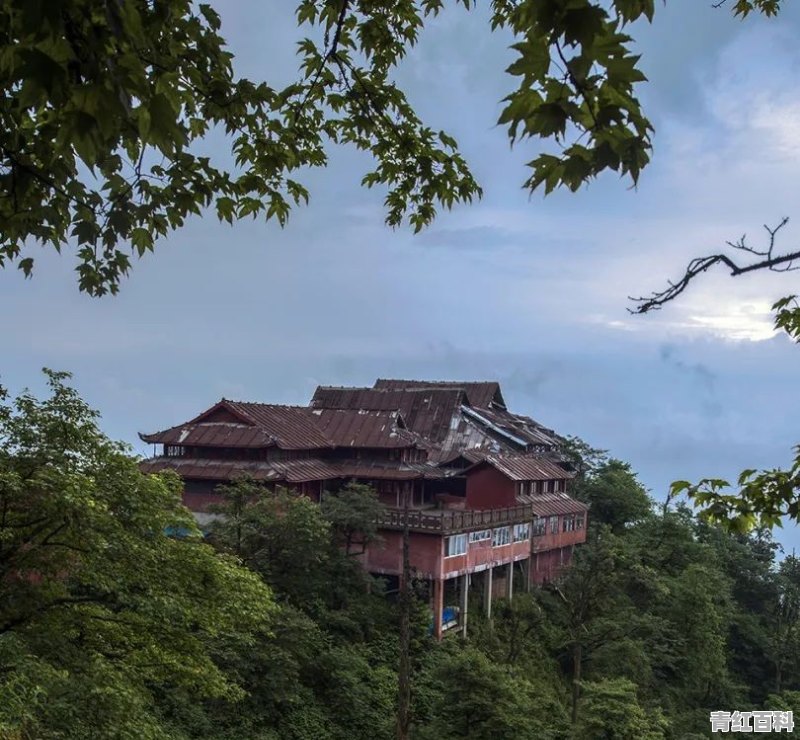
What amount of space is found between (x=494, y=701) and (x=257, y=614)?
25.9 feet

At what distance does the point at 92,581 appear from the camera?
1030 centimetres

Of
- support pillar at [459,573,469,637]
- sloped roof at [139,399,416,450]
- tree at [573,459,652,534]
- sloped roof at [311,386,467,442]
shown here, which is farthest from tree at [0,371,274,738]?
tree at [573,459,652,534]

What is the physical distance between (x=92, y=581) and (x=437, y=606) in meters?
14.8

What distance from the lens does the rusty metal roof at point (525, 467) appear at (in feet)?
91.5

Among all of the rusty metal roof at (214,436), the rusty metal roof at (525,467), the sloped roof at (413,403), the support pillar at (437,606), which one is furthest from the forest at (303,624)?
the sloped roof at (413,403)

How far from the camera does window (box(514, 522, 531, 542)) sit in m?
27.4

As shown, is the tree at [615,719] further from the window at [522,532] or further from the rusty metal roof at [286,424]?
the rusty metal roof at [286,424]

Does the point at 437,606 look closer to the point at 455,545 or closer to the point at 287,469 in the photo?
the point at 455,545

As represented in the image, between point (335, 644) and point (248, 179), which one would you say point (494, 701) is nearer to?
point (335, 644)

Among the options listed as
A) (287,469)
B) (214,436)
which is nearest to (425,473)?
(287,469)

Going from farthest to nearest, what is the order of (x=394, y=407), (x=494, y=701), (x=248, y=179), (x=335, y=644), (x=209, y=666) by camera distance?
(x=394, y=407) < (x=335, y=644) < (x=494, y=701) < (x=209, y=666) < (x=248, y=179)

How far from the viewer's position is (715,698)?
26.3 m

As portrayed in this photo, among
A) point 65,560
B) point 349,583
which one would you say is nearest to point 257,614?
point 65,560

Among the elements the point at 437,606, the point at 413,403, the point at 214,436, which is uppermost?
the point at 413,403
